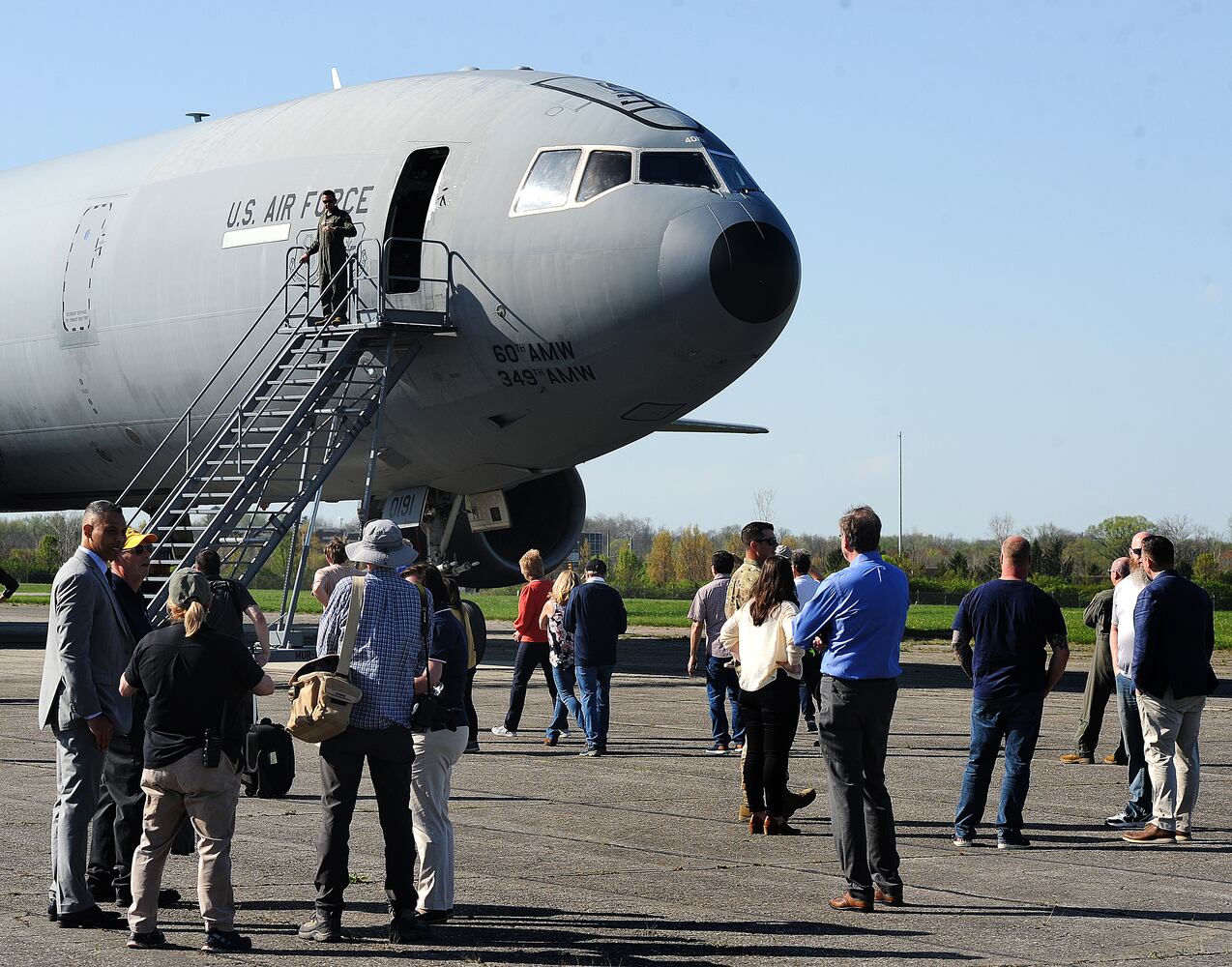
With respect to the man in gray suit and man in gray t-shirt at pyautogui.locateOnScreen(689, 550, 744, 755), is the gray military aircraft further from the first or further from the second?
the man in gray suit

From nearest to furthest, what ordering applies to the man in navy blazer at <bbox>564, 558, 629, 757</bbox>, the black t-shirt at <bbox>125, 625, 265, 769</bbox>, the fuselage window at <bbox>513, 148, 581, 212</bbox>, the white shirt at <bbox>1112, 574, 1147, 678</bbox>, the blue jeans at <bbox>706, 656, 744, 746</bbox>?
the black t-shirt at <bbox>125, 625, 265, 769</bbox> → the white shirt at <bbox>1112, 574, 1147, 678</bbox> → the blue jeans at <bbox>706, 656, 744, 746</bbox> → the man in navy blazer at <bbox>564, 558, 629, 757</bbox> → the fuselage window at <bbox>513, 148, 581, 212</bbox>

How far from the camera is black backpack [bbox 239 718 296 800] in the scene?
8320mm

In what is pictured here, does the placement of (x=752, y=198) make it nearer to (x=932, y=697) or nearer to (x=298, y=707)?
(x=932, y=697)

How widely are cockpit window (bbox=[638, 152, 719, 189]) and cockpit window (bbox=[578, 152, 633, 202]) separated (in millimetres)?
174

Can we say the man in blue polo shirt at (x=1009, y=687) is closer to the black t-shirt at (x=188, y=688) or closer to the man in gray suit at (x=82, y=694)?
the black t-shirt at (x=188, y=688)

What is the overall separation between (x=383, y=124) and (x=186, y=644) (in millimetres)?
13211

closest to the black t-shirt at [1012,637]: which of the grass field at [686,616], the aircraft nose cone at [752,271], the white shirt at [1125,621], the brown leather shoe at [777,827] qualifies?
the brown leather shoe at [777,827]

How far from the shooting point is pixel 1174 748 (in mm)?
11094

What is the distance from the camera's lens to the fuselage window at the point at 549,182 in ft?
61.5

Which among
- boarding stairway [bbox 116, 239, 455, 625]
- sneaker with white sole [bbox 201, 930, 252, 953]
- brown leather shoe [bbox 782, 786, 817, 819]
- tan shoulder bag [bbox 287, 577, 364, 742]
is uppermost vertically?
boarding stairway [bbox 116, 239, 455, 625]

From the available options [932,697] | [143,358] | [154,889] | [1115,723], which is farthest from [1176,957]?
[143,358]

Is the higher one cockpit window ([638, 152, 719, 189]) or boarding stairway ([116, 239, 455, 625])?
cockpit window ([638, 152, 719, 189])

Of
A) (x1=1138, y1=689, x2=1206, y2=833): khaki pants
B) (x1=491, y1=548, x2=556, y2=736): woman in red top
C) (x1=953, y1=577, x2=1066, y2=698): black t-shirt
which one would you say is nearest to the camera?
(x1=953, y1=577, x2=1066, y2=698): black t-shirt

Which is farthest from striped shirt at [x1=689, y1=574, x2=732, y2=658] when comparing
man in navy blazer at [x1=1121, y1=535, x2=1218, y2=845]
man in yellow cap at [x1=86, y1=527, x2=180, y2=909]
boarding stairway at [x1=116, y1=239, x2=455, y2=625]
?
man in yellow cap at [x1=86, y1=527, x2=180, y2=909]
